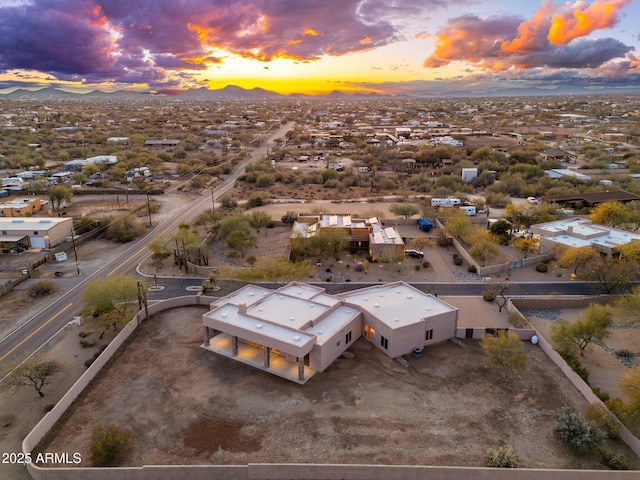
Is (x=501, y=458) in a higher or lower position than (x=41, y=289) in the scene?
lower

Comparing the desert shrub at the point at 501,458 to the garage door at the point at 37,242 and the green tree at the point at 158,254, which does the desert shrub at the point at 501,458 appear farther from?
the garage door at the point at 37,242

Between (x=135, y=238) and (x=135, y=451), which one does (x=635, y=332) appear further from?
(x=135, y=238)

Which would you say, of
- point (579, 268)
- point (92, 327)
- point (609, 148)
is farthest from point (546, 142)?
point (92, 327)

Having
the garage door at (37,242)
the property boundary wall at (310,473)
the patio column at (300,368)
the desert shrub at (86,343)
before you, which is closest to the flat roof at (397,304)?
the patio column at (300,368)

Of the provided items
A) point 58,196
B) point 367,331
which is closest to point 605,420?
point 367,331

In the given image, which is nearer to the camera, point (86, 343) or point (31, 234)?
point (86, 343)

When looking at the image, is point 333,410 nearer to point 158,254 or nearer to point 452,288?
point 452,288

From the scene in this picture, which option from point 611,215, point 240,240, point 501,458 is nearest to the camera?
point 501,458
